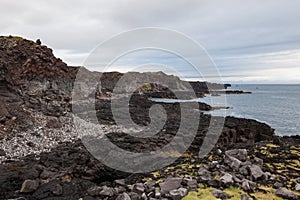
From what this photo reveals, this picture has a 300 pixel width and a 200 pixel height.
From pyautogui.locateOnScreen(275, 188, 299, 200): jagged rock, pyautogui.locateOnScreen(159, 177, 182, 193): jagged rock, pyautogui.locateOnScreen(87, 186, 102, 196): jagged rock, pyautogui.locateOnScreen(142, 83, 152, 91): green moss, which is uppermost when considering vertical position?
pyautogui.locateOnScreen(142, 83, 152, 91): green moss

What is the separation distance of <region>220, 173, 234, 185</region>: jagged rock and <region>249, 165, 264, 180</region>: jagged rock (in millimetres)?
1032

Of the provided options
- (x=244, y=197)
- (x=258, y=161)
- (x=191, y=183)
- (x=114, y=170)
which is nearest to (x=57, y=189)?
(x=114, y=170)

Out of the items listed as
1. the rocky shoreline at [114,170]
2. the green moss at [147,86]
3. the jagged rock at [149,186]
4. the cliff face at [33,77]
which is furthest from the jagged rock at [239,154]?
the green moss at [147,86]

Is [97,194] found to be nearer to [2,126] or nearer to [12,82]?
[2,126]

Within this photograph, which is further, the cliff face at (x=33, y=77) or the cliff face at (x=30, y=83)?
the cliff face at (x=33, y=77)

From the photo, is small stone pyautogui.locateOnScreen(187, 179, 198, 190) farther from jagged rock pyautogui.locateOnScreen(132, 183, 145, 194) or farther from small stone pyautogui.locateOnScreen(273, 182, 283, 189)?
small stone pyautogui.locateOnScreen(273, 182, 283, 189)

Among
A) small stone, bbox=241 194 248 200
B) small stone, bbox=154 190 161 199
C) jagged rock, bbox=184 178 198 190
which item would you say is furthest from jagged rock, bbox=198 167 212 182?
small stone, bbox=154 190 161 199

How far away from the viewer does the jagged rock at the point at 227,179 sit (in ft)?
32.7

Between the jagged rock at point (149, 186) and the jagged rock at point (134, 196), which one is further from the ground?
the jagged rock at point (149, 186)

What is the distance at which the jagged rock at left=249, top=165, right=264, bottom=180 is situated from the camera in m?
10.5

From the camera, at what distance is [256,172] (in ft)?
35.0

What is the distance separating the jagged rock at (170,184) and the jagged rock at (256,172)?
2.92 meters

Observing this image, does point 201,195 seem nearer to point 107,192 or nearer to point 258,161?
point 107,192

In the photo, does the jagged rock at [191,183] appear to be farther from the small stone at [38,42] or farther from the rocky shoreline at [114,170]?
the small stone at [38,42]
